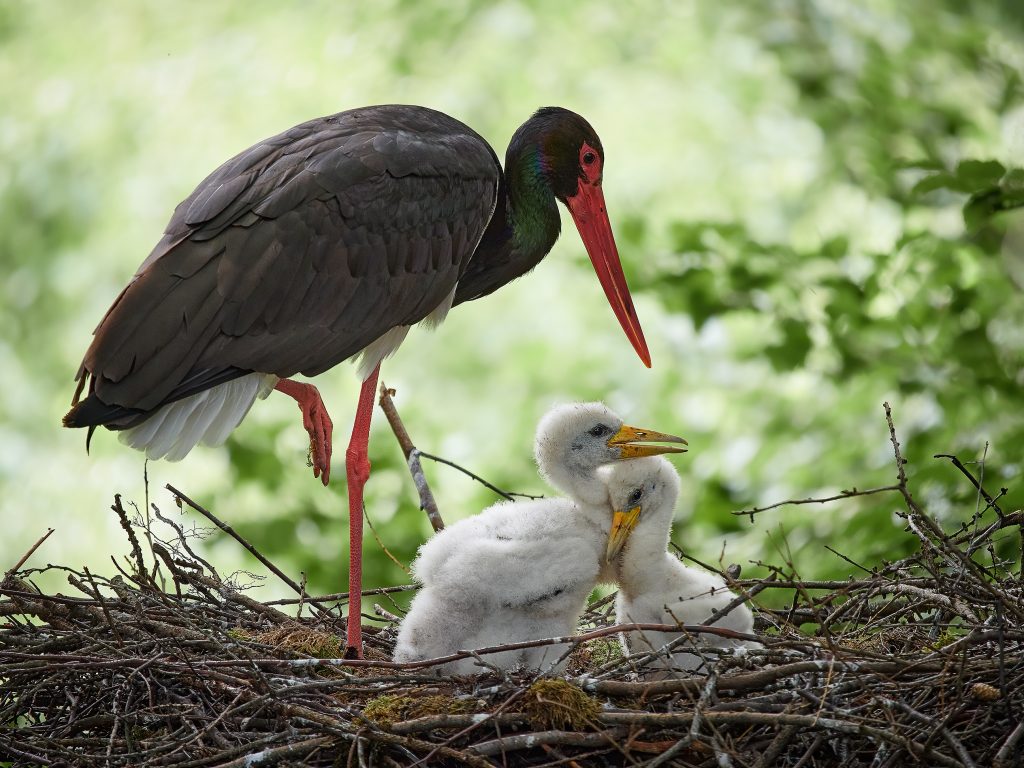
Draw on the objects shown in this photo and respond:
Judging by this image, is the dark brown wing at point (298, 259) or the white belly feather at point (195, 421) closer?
the dark brown wing at point (298, 259)

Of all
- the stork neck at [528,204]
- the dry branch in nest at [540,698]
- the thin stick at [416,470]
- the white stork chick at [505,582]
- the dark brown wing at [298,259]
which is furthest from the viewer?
the stork neck at [528,204]

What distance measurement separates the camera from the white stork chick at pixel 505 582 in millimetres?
4090

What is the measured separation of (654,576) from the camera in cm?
430

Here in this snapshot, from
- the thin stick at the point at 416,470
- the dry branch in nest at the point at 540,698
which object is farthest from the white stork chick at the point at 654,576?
the thin stick at the point at 416,470

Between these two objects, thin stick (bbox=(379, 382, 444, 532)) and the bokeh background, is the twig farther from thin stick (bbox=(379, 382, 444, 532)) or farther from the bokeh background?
the bokeh background

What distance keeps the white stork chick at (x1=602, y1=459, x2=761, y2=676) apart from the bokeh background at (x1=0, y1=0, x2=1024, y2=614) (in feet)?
7.61

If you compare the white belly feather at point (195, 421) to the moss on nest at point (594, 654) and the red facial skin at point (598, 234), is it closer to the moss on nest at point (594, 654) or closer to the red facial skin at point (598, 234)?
the moss on nest at point (594, 654)

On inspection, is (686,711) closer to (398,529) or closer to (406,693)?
(406,693)

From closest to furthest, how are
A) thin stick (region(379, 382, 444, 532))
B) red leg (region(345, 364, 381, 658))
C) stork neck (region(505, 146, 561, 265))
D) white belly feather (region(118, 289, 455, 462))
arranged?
white belly feather (region(118, 289, 455, 462))
red leg (region(345, 364, 381, 658))
thin stick (region(379, 382, 444, 532))
stork neck (region(505, 146, 561, 265))

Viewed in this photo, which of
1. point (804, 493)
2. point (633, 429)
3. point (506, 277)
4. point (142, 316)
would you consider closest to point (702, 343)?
point (804, 493)

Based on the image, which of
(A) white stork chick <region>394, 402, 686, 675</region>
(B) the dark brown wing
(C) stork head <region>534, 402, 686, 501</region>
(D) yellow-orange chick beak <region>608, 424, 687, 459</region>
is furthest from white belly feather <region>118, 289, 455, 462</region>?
(D) yellow-orange chick beak <region>608, 424, 687, 459</region>

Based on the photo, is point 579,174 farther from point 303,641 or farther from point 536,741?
point 536,741

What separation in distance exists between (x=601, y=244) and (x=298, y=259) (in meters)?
1.67

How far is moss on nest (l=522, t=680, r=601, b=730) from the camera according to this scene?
355 cm
